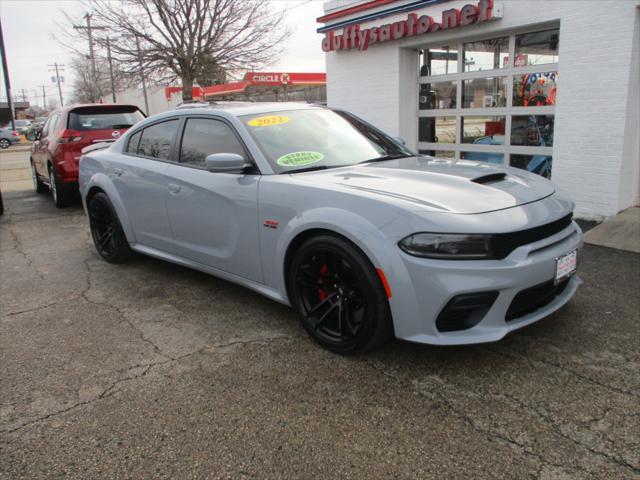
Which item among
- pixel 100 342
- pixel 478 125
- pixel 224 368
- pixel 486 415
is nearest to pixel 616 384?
pixel 486 415

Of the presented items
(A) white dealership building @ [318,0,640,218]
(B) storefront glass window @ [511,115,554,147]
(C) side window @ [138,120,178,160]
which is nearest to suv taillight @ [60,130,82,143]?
(C) side window @ [138,120,178,160]

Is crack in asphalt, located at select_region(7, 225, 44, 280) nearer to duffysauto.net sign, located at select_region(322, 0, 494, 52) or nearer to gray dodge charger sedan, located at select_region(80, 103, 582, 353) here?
gray dodge charger sedan, located at select_region(80, 103, 582, 353)

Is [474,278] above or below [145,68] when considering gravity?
below

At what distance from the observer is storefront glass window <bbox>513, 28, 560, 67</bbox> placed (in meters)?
7.20

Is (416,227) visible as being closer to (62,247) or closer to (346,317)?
→ (346,317)

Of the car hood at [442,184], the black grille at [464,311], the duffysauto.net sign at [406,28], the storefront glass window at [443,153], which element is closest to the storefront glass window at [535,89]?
the duffysauto.net sign at [406,28]

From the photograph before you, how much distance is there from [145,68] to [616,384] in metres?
19.9

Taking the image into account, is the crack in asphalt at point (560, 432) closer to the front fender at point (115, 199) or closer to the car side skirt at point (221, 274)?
the car side skirt at point (221, 274)

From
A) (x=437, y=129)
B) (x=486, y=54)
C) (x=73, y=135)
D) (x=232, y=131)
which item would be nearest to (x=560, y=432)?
(x=232, y=131)

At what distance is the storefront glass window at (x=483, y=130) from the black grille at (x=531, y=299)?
5.39 meters

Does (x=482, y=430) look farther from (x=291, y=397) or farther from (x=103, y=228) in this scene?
(x=103, y=228)

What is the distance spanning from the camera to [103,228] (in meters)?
5.58

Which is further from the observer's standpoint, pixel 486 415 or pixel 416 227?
pixel 416 227

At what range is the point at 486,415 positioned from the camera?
2.60 metres
